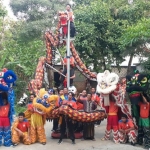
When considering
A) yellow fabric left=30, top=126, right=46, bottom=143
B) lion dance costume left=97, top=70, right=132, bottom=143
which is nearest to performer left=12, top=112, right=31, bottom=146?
yellow fabric left=30, top=126, right=46, bottom=143

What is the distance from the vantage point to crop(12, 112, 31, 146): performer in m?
6.86

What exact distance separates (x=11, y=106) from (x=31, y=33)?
10751mm

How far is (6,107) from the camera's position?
22.8 feet

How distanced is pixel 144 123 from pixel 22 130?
2.95m

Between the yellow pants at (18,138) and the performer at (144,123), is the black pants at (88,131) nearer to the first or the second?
the performer at (144,123)

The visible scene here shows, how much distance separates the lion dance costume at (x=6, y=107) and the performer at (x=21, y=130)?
0.13 m

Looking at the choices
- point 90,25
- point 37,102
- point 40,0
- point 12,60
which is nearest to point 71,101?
point 37,102

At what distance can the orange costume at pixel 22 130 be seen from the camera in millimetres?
6859

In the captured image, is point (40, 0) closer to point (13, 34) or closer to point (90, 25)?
point (13, 34)

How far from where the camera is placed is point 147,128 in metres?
6.76

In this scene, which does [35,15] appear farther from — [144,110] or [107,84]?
[144,110]

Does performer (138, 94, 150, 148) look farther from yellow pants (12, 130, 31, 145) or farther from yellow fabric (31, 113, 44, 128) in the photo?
yellow pants (12, 130, 31, 145)

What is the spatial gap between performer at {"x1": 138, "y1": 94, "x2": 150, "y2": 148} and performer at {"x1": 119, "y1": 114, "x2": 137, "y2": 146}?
0.19m

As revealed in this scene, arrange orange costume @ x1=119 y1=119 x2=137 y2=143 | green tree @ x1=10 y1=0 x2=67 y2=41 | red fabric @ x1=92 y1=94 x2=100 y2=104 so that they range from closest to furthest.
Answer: orange costume @ x1=119 y1=119 x2=137 y2=143
red fabric @ x1=92 y1=94 x2=100 y2=104
green tree @ x1=10 y1=0 x2=67 y2=41
